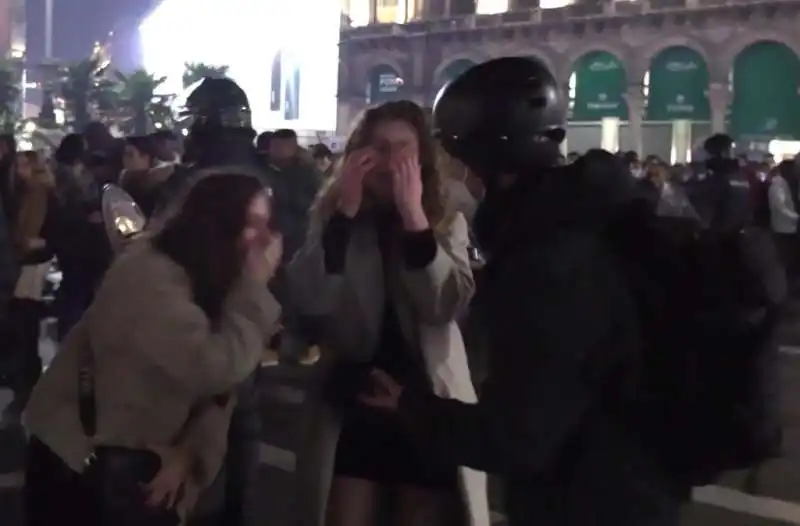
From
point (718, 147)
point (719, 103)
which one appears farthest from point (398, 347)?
point (719, 103)

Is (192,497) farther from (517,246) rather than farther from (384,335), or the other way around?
(517,246)

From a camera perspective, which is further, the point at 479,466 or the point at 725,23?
the point at 725,23

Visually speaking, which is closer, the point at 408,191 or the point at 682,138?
the point at 408,191

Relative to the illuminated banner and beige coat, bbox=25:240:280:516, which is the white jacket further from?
the illuminated banner

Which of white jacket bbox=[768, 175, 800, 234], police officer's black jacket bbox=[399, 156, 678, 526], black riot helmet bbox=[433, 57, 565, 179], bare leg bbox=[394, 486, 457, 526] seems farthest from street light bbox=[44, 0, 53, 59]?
police officer's black jacket bbox=[399, 156, 678, 526]

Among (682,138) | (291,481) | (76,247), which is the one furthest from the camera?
(682,138)

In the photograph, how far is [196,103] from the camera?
16.5 ft

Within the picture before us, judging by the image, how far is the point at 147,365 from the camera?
2625 millimetres

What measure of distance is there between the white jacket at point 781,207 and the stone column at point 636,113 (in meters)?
16.8

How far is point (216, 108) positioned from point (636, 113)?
2498 centimetres

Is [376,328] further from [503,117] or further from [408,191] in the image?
[503,117]

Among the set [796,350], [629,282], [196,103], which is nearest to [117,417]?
[629,282]

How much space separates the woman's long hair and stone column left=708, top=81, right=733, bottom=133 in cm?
2554

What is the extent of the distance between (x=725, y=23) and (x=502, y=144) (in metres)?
27.6
